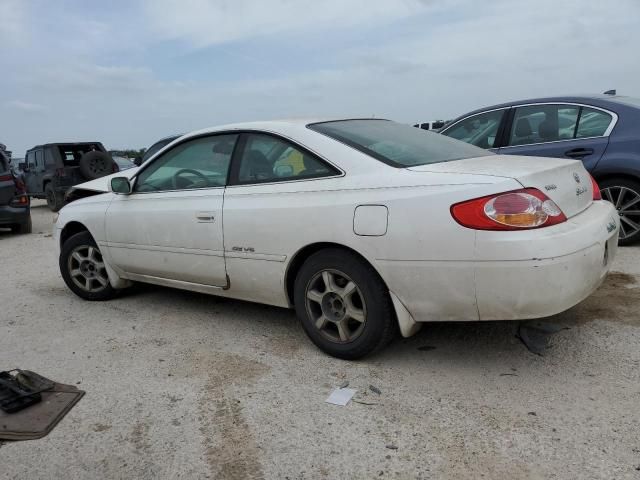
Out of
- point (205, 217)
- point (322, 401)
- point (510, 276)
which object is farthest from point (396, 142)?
point (322, 401)

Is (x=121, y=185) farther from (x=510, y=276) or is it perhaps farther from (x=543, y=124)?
(x=543, y=124)

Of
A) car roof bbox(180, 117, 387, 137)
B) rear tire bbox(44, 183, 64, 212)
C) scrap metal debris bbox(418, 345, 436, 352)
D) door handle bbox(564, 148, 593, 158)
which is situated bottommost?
scrap metal debris bbox(418, 345, 436, 352)

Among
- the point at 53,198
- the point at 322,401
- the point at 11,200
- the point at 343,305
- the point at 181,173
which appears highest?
the point at 181,173

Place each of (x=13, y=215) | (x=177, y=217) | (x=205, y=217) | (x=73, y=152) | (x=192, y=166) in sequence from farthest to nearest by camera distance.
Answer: (x=73, y=152)
(x=13, y=215)
(x=192, y=166)
(x=177, y=217)
(x=205, y=217)

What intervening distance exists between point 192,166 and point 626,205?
422cm

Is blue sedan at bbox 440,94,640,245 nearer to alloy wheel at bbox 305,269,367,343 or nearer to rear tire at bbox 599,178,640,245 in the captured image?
rear tire at bbox 599,178,640,245

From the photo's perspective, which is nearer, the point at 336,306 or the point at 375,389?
the point at 375,389

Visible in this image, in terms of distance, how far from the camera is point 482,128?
6328 millimetres

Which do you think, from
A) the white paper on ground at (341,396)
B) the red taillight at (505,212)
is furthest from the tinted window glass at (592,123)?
the white paper on ground at (341,396)

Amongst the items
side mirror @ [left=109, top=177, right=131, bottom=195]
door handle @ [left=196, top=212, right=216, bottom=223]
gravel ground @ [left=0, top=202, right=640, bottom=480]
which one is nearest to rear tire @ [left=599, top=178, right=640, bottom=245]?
gravel ground @ [left=0, top=202, right=640, bottom=480]

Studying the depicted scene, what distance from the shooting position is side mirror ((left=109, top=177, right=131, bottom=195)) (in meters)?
4.37

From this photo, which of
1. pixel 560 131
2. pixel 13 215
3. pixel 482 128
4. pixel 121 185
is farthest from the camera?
pixel 13 215

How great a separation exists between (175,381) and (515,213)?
2096mm

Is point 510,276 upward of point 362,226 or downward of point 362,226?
downward
